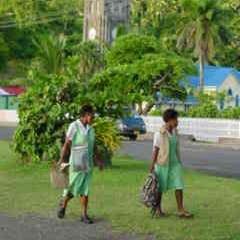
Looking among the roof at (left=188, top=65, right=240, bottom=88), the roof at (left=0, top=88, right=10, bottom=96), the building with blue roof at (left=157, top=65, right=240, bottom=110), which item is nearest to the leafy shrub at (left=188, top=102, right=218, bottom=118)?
the building with blue roof at (left=157, top=65, right=240, bottom=110)

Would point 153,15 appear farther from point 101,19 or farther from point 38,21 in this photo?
point 38,21

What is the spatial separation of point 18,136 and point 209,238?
30.7 feet

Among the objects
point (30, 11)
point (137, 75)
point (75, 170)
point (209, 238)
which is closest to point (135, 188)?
point (75, 170)

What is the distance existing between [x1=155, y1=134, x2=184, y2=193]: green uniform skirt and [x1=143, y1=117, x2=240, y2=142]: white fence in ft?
105

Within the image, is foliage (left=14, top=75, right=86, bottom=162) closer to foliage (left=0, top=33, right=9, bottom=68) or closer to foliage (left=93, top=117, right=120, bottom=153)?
foliage (left=93, top=117, right=120, bottom=153)

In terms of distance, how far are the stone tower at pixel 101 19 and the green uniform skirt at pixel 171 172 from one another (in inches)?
1847

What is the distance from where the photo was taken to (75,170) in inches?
451

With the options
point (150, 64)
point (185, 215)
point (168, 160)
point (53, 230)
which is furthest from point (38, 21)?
point (53, 230)

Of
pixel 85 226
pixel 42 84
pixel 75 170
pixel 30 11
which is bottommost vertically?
pixel 85 226

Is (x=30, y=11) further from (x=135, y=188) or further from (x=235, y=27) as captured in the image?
(x=135, y=188)

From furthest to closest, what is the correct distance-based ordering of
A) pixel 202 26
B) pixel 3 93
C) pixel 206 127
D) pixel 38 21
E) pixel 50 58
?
pixel 38 21, pixel 3 93, pixel 202 26, pixel 206 127, pixel 50 58

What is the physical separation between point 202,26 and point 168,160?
45578 mm

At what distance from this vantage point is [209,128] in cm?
4472

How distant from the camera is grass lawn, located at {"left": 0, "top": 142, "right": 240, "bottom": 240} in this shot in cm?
1059
